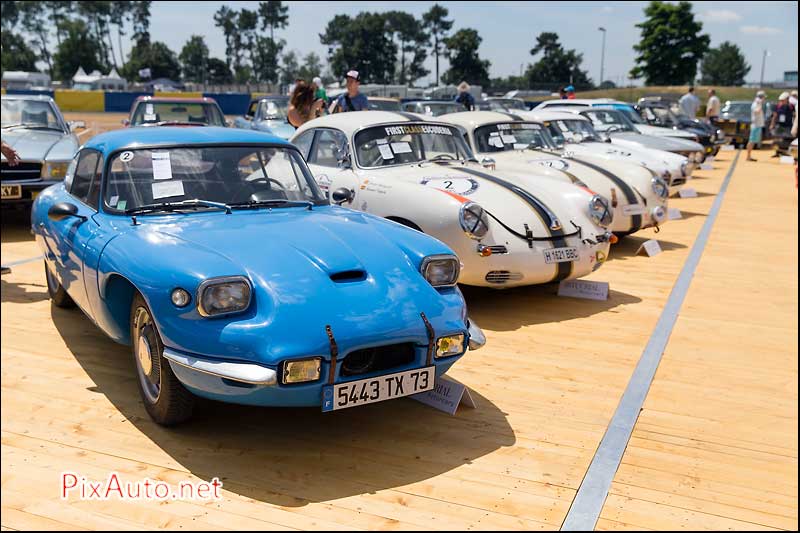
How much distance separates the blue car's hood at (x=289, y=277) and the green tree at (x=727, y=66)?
12444cm

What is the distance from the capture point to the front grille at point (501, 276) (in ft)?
19.4

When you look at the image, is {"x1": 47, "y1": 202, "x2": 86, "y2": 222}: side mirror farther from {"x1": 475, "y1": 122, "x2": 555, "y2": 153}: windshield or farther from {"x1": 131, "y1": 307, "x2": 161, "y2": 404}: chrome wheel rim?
{"x1": 475, "y1": 122, "x2": 555, "y2": 153}: windshield

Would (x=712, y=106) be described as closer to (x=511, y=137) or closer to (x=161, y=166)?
(x=511, y=137)

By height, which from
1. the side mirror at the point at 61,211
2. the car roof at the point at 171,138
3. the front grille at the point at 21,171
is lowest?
the front grille at the point at 21,171

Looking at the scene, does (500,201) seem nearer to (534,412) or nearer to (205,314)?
(534,412)

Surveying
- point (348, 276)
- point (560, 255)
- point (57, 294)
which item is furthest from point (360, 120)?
point (348, 276)

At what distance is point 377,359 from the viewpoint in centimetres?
354

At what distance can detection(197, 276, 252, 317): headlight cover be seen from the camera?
11.1ft

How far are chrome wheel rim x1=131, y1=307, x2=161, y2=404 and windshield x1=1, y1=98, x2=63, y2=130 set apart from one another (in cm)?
776

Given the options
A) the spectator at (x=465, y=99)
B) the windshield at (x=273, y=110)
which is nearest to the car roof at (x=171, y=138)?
the windshield at (x=273, y=110)

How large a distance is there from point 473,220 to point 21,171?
5.71m

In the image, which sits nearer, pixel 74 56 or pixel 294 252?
pixel 294 252

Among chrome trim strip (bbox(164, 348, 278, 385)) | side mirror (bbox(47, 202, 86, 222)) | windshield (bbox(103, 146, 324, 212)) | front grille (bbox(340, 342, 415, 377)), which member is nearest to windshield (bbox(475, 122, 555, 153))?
windshield (bbox(103, 146, 324, 212))

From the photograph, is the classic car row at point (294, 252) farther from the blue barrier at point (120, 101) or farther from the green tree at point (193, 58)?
the green tree at point (193, 58)
